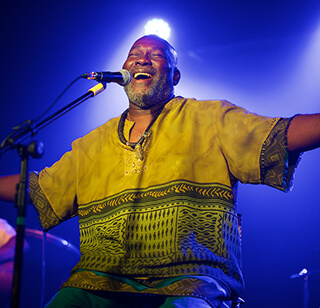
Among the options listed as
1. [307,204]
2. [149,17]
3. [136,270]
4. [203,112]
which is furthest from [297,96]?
[136,270]

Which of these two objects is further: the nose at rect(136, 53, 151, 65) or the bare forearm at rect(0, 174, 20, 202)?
the nose at rect(136, 53, 151, 65)

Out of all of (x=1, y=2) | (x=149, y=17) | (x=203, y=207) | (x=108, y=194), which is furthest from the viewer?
(x=149, y=17)

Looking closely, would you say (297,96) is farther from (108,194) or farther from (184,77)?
(108,194)

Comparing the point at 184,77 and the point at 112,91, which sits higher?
the point at 184,77

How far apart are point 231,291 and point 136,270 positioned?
474 mm

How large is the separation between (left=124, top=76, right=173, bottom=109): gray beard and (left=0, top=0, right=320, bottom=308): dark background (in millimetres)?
1948

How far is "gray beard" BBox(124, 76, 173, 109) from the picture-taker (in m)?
2.52

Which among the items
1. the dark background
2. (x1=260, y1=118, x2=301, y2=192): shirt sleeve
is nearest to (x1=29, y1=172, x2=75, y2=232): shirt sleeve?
(x1=260, y1=118, x2=301, y2=192): shirt sleeve

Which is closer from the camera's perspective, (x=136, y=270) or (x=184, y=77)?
(x=136, y=270)

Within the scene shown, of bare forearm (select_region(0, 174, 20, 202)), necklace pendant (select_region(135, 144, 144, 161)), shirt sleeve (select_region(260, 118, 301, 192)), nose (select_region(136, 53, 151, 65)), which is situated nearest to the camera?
shirt sleeve (select_region(260, 118, 301, 192))

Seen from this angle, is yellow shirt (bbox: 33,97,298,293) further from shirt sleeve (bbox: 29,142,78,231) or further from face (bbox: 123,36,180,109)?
face (bbox: 123,36,180,109)

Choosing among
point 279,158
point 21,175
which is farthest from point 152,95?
point 21,175

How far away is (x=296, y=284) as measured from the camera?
5.48m

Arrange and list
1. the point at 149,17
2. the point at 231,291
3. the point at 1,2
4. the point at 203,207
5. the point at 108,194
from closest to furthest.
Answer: the point at 231,291 < the point at 203,207 < the point at 108,194 < the point at 1,2 < the point at 149,17
